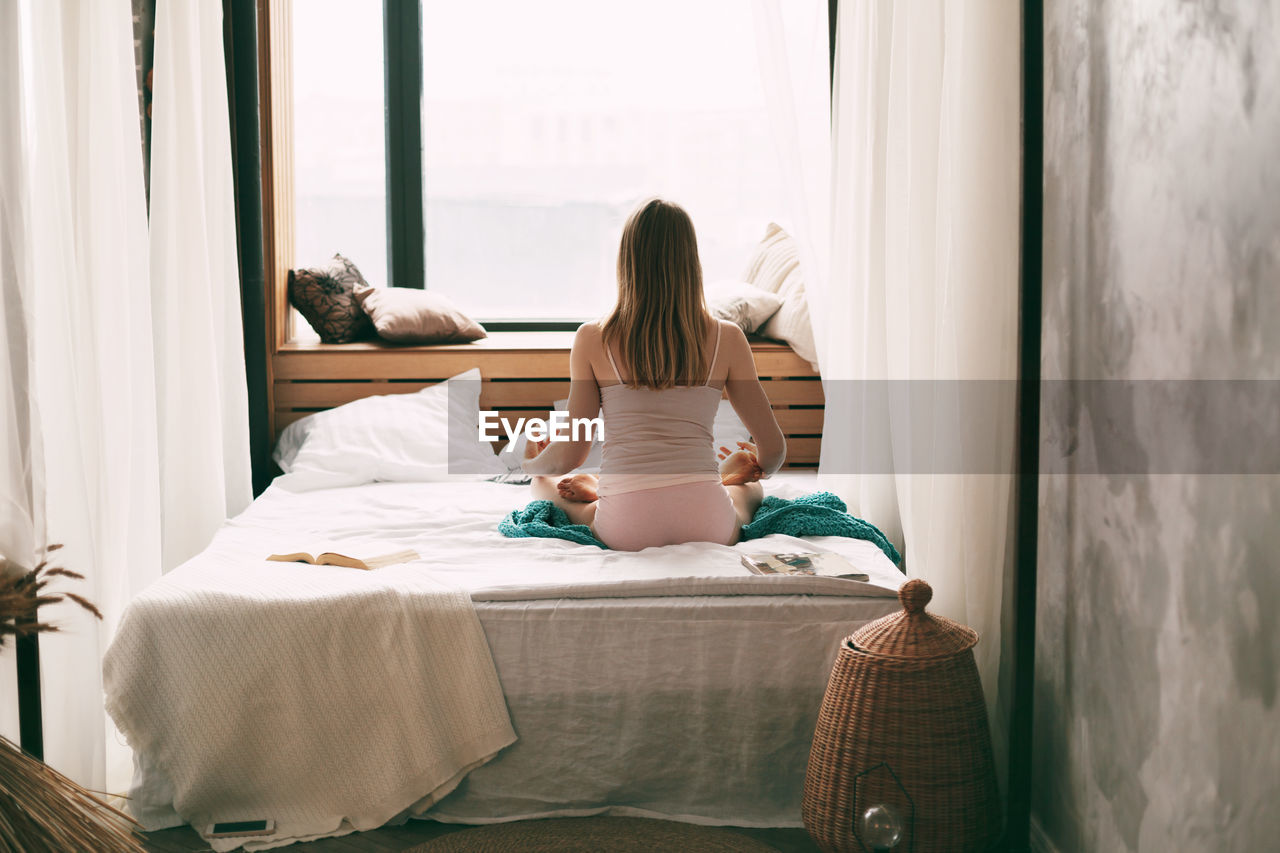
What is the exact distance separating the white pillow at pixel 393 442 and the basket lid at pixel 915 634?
177 cm

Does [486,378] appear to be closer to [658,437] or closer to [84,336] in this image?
[658,437]

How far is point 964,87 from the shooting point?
1.96 m

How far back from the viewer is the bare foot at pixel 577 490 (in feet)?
8.81

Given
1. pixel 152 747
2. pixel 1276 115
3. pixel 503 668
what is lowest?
pixel 152 747

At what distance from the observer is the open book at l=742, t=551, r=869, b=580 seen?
213 centimetres

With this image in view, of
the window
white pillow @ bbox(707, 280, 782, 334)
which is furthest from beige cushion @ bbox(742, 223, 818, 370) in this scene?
the window

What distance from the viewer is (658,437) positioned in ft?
7.93

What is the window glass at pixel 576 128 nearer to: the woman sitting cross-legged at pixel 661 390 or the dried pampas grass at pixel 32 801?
the woman sitting cross-legged at pixel 661 390

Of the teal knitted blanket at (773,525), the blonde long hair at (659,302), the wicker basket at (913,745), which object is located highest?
the blonde long hair at (659,302)

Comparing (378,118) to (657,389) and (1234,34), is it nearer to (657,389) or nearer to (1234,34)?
(657,389)

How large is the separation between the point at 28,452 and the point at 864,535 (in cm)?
173

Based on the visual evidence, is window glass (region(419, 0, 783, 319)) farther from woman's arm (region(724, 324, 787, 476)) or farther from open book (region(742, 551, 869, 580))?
open book (region(742, 551, 869, 580))

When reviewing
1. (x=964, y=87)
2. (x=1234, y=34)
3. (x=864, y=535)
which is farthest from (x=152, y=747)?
(x=1234, y=34)

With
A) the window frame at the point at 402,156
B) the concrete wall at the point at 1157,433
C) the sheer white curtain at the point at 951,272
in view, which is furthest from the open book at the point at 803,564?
the window frame at the point at 402,156
